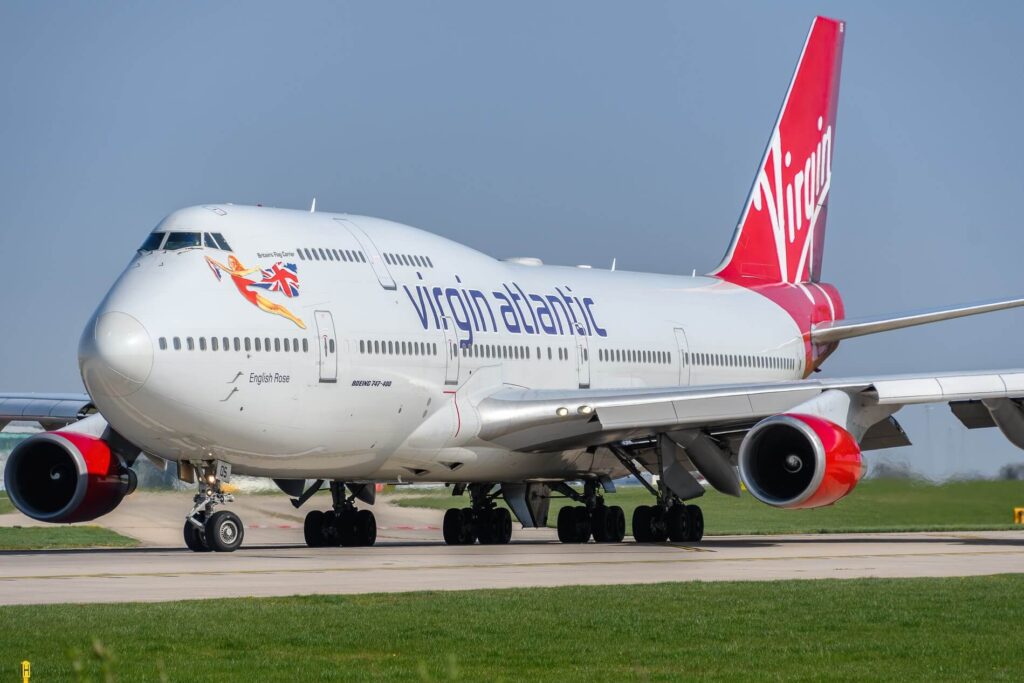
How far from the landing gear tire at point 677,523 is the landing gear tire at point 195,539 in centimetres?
744

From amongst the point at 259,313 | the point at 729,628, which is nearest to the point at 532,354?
the point at 259,313

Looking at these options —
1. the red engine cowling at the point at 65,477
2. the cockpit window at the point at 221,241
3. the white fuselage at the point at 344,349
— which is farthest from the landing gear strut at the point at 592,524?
the cockpit window at the point at 221,241

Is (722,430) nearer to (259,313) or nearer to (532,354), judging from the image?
(532,354)

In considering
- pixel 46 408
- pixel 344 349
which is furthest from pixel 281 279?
pixel 46 408

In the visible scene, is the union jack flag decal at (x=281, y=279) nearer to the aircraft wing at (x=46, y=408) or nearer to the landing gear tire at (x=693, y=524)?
the aircraft wing at (x=46, y=408)

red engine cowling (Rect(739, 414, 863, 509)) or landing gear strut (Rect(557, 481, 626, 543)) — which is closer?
red engine cowling (Rect(739, 414, 863, 509))

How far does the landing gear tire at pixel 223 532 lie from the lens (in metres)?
18.9

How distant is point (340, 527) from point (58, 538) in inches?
289

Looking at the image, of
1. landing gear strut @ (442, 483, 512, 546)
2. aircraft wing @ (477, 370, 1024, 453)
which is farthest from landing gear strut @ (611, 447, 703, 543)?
landing gear strut @ (442, 483, 512, 546)

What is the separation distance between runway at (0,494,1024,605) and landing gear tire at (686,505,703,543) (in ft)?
1.35

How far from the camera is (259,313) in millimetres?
A: 19250

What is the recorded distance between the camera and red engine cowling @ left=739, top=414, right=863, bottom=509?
19797 millimetres

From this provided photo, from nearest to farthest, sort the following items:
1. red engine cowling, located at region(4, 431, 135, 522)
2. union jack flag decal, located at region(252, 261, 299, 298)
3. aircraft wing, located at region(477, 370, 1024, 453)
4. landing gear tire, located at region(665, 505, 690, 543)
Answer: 1. union jack flag decal, located at region(252, 261, 299, 298)
2. red engine cowling, located at region(4, 431, 135, 522)
3. aircraft wing, located at region(477, 370, 1024, 453)
4. landing gear tire, located at region(665, 505, 690, 543)

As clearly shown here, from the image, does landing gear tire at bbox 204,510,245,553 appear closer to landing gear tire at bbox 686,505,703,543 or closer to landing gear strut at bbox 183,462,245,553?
landing gear strut at bbox 183,462,245,553
